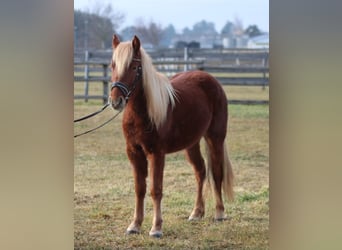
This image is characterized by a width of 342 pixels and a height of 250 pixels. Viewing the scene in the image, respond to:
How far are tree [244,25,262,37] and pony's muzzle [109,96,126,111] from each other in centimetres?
70

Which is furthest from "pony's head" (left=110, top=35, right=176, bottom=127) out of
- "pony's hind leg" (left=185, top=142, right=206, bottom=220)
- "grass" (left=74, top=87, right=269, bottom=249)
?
"pony's hind leg" (left=185, top=142, right=206, bottom=220)

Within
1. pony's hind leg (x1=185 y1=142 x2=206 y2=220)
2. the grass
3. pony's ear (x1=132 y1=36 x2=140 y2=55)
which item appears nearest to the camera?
pony's ear (x1=132 y1=36 x2=140 y2=55)

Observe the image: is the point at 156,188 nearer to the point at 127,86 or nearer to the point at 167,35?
the point at 127,86

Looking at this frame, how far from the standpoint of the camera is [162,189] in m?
3.32

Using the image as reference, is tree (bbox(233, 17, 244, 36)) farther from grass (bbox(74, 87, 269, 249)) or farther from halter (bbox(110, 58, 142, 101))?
halter (bbox(110, 58, 142, 101))

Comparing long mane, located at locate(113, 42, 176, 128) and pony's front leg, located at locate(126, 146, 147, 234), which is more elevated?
long mane, located at locate(113, 42, 176, 128)

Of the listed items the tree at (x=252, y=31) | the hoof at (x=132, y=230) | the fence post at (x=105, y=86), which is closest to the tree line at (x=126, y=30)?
the tree at (x=252, y=31)

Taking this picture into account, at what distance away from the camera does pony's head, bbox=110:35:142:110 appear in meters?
3.14

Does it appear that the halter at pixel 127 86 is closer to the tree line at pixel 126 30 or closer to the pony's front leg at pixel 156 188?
the tree line at pixel 126 30
